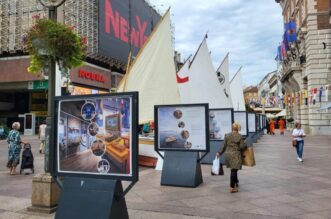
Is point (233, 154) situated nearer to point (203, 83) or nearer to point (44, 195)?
point (44, 195)

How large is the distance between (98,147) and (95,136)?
0.17 m

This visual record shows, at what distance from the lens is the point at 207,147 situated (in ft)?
31.1

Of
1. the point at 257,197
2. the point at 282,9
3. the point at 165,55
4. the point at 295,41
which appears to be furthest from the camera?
the point at 282,9

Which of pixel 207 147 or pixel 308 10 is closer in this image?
pixel 207 147

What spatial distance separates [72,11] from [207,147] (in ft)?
118

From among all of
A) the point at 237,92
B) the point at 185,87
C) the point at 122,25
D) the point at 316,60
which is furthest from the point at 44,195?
the point at 122,25

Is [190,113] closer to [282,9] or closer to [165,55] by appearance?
[165,55]

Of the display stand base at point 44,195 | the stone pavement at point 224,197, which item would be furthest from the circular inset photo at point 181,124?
the display stand base at point 44,195

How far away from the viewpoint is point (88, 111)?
550 centimetres

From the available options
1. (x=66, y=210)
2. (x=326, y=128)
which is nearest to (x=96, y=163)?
(x=66, y=210)

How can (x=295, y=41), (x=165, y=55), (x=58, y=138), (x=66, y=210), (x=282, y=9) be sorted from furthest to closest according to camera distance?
(x=282, y=9)
(x=295, y=41)
(x=165, y=55)
(x=58, y=138)
(x=66, y=210)

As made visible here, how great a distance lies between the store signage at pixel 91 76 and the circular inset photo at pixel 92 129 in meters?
36.9

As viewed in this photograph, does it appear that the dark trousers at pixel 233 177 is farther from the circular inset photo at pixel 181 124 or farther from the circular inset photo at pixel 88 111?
the circular inset photo at pixel 88 111

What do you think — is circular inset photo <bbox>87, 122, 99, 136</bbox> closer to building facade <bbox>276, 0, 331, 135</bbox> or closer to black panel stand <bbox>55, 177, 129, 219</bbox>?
black panel stand <bbox>55, 177, 129, 219</bbox>
